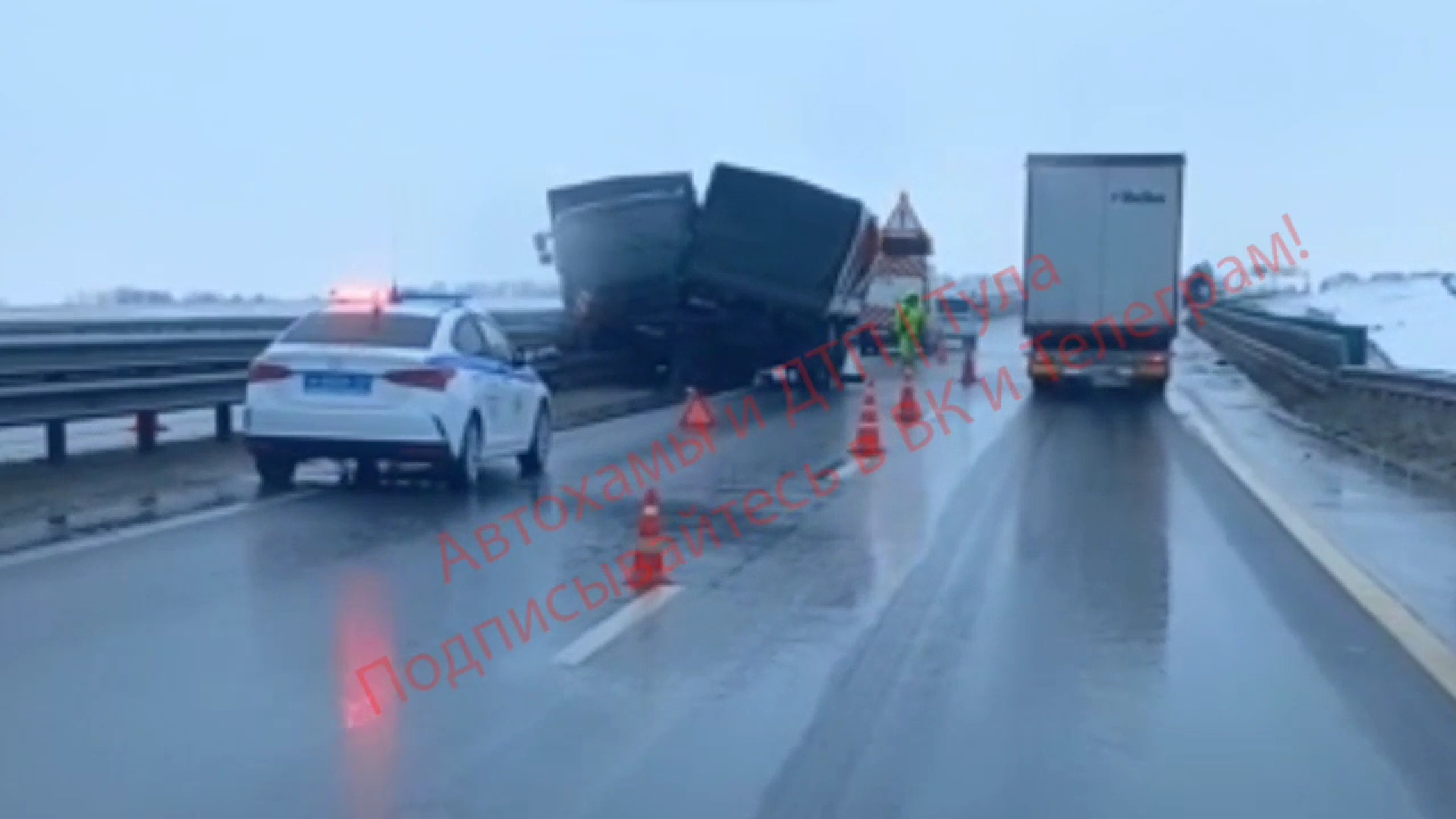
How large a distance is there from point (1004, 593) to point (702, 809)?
5.19 meters

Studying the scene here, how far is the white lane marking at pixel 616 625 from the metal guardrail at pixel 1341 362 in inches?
452

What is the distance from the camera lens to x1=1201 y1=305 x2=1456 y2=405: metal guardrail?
20844 millimetres

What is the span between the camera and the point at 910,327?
4775cm

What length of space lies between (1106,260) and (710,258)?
22.9 feet

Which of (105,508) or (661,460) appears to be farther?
(661,460)

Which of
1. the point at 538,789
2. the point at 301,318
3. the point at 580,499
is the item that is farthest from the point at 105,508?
the point at 538,789

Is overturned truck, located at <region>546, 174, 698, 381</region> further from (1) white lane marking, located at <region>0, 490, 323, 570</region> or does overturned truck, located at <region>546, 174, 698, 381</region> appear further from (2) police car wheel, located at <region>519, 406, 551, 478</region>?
(1) white lane marking, located at <region>0, 490, 323, 570</region>

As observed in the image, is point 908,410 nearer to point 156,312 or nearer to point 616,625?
point 616,625

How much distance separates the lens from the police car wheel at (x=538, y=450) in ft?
60.4

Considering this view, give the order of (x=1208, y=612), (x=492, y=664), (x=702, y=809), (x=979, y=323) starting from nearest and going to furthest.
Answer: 1. (x=702, y=809)
2. (x=492, y=664)
3. (x=1208, y=612)
4. (x=979, y=323)

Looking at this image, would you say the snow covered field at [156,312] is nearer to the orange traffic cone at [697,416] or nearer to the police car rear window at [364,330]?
the orange traffic cone at [697,416]

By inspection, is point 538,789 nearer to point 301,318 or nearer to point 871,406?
point 301,318

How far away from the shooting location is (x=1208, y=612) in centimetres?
1100

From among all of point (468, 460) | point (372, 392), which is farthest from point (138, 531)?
point (468, 460)
